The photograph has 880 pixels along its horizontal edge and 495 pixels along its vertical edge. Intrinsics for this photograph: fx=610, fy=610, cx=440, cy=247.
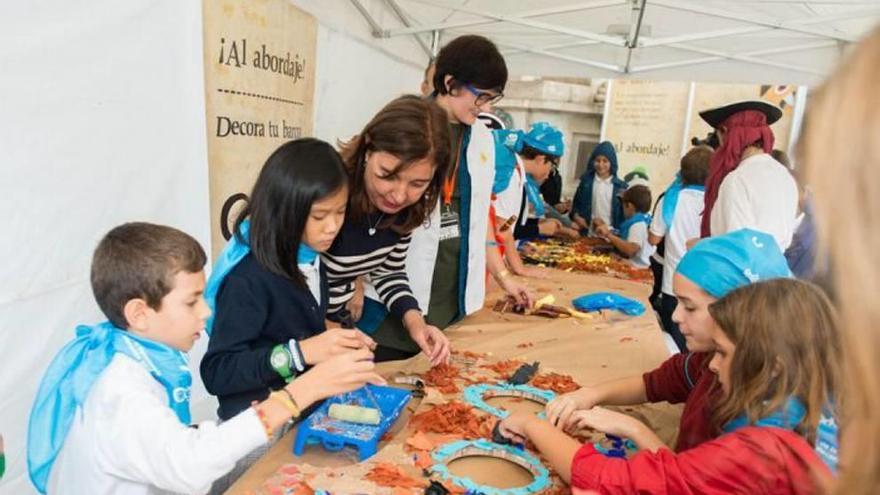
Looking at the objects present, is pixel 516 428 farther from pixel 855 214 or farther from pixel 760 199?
pixel 760 199

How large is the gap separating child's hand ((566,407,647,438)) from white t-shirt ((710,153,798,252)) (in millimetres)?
1277

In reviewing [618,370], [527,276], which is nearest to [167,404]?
[618,370]

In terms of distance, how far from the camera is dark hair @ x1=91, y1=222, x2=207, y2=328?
4.08 feet

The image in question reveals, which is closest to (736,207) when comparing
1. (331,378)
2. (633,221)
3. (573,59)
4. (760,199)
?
(760,199)

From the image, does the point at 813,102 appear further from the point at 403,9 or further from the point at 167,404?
the point at 403,9

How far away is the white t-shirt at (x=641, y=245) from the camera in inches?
188

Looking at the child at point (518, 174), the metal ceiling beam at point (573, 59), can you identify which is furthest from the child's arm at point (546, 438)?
the metal ceiling beam at point (573, 59)

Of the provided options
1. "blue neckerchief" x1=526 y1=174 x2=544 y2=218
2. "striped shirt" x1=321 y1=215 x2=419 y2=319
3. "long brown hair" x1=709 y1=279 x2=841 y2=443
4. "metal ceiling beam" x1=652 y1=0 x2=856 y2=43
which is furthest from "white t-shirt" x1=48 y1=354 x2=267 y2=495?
"metal ceiling beam" x1=652 y1=0 x2=856 y2=43

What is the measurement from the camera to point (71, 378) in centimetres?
121

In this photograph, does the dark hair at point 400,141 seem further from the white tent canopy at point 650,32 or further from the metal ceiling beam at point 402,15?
the metal ceiling beam at point 402,15

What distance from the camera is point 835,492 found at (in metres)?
0.60

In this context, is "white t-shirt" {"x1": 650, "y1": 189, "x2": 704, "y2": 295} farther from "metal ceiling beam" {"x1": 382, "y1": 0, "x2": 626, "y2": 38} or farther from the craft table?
"metal ceiling beam" {"x1": 382, "y1": 0, "x2": 626, "y2": 38}

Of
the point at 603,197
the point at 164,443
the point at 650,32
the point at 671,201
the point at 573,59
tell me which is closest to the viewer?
the point at 164,443

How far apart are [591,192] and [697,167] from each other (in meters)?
2.60
